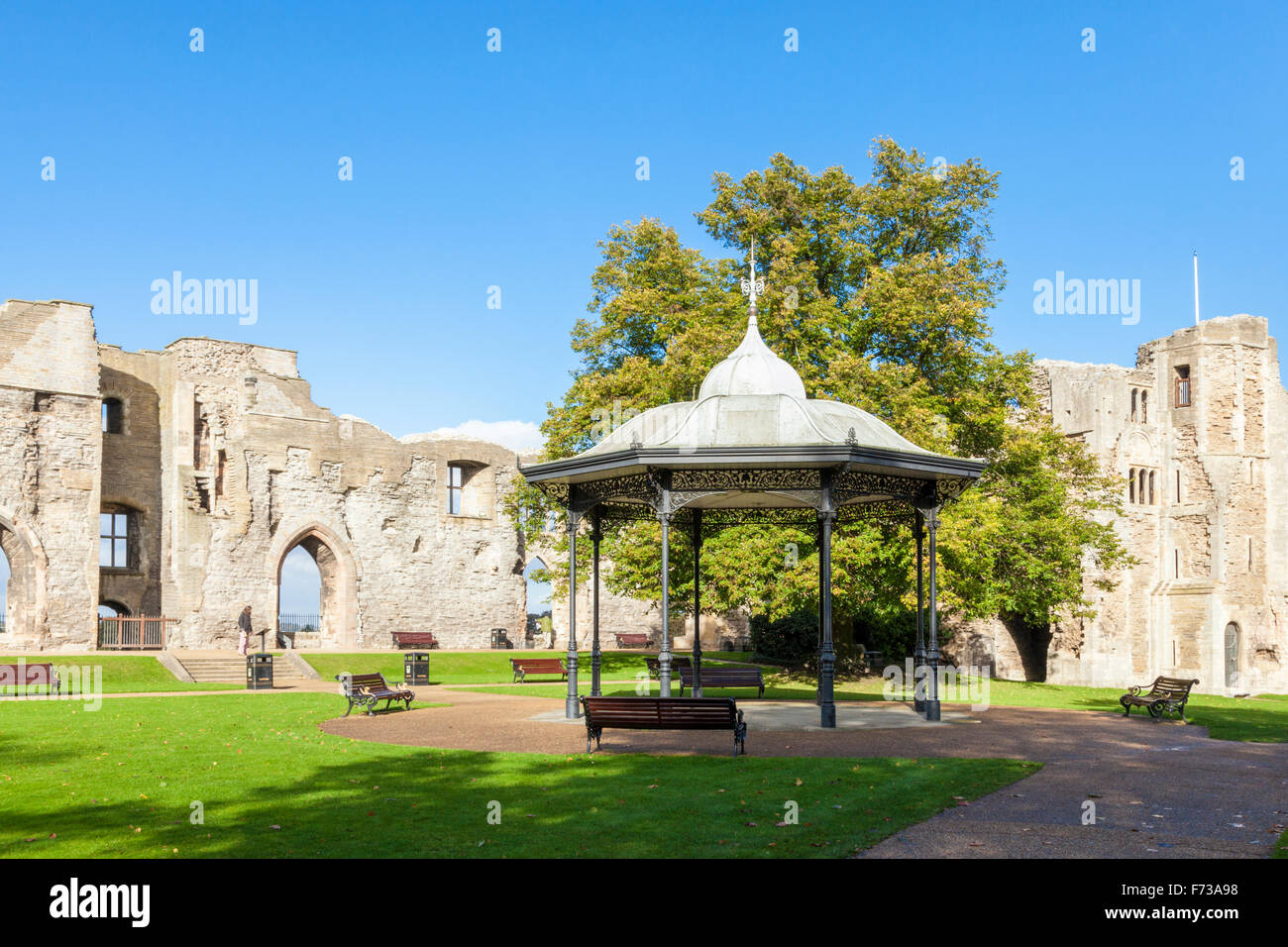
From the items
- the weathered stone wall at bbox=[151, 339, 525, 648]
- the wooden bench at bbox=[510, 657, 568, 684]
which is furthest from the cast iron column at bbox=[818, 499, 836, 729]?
the weathered stone wall at bbox=[151, 339, 525, 648]

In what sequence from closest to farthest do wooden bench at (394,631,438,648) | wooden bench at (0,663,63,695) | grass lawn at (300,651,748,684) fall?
wooden bench at (0,663,63,695) → grass lawn at (300,651,748,684) → wooden bench at (394,631,438,648)

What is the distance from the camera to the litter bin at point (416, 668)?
92.9ft

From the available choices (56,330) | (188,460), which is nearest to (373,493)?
(188,460)

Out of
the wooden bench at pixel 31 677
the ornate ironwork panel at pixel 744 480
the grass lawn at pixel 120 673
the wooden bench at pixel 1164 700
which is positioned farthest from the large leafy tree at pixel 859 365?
the wooden bench at pixel 31 677

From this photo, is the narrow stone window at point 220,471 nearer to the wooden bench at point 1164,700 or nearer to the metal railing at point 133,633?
the metal railing at point 133,633

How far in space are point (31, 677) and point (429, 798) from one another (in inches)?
784

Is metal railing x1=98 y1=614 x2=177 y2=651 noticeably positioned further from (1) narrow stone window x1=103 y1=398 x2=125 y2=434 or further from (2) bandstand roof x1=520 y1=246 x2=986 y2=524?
(2) bandstand roof x1=520 y1=246 x2=986 y2=524

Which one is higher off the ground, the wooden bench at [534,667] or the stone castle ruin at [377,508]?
the stone castle ruin at [377,508]

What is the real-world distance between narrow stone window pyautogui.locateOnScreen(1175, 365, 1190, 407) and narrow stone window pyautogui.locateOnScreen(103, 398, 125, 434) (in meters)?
42.7

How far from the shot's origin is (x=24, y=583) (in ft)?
112

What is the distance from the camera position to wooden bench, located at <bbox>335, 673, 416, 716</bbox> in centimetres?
1831

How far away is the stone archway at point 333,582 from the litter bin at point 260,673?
1351 cm

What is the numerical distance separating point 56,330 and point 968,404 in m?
28.6

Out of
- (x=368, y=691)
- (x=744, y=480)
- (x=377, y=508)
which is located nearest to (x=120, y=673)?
(x=368, y=691)
